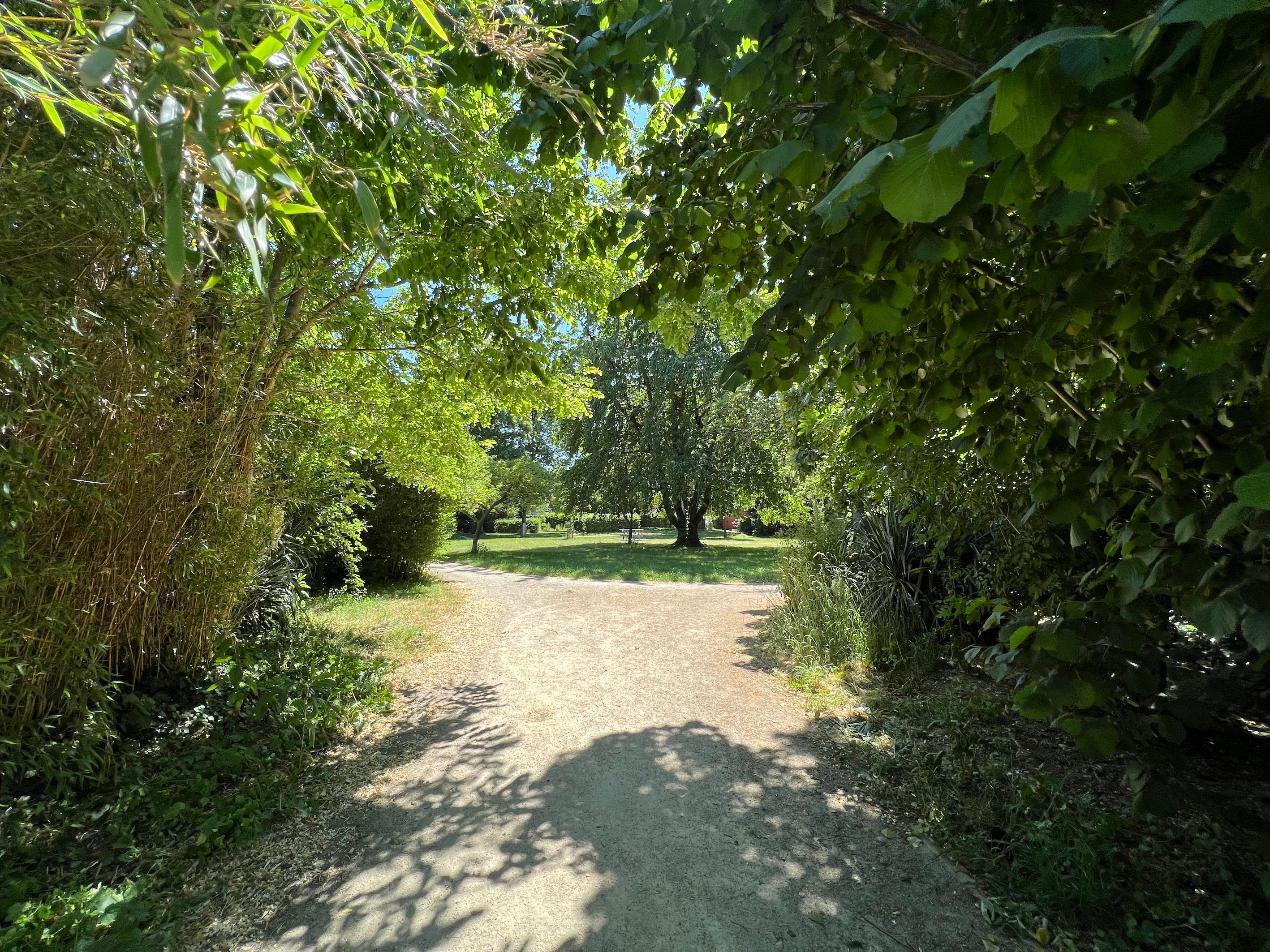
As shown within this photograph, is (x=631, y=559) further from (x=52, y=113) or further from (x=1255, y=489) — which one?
(x=52, y=113)

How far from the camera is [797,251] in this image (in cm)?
191

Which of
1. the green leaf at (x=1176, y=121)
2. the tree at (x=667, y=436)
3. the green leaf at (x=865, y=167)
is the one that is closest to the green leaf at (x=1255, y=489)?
the green leaf at (x=1176, y=121)

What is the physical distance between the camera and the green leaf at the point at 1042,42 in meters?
0.64

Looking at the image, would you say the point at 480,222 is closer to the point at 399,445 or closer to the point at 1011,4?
the point at 1011,4

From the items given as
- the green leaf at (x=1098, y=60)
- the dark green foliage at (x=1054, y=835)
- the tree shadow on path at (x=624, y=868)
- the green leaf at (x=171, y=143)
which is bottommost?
the tree shadow on path at (x=624, y=868)

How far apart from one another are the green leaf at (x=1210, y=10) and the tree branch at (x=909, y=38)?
880mm

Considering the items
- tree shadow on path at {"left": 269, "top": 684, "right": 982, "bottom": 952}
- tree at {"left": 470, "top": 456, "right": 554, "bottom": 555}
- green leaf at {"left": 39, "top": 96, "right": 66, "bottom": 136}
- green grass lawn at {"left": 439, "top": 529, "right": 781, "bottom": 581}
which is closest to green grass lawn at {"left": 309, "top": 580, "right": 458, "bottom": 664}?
green grass lawn at {"left": 439, "top": 529, "right": 781, "bottom": 581}

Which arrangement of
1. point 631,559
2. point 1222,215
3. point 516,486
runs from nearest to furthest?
1. point 1222,215
2. point 631,559
3. point 516,486

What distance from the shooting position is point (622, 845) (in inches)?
114

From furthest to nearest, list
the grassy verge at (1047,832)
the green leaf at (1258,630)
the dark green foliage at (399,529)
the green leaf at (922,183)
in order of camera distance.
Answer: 1. the dark green foliage at (399,529)
2. the grassy verge at (1047,832)
3. the green leaf at (1258,630)
4. the green leaf at (922,183)

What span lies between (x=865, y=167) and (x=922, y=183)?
99mm

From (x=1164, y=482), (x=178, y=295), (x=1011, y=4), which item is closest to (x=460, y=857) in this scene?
(x=1164, y=482)

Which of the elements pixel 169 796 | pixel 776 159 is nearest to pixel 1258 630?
pixel 776 159

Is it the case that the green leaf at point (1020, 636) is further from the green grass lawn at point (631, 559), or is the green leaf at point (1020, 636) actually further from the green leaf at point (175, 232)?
the green grass lawn at point (631, 559)
